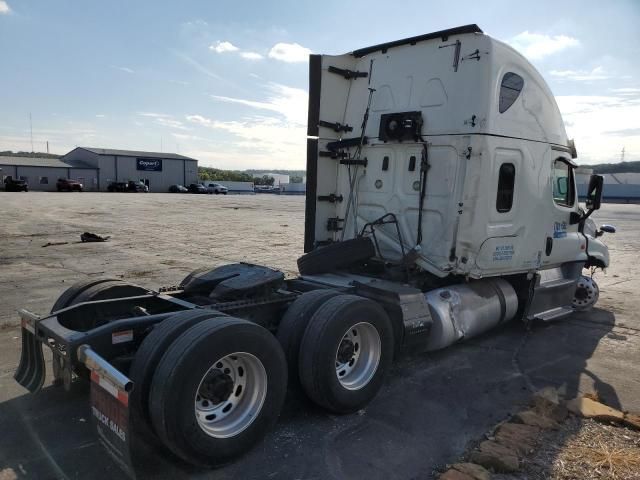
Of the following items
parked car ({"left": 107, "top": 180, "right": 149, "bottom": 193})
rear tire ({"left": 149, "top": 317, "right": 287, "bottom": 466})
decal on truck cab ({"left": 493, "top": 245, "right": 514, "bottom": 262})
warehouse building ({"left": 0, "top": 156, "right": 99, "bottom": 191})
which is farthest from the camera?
parked car ({"left": 107, "top": 180, "right": 149, "bottom": 193})

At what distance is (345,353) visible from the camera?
4.29 metres

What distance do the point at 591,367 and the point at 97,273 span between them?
871 centimetres

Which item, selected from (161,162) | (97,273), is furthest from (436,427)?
(161,162)

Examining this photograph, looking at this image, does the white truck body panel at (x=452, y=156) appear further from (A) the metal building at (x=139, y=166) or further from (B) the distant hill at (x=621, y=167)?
(B) the distant hill at (x=621, y=167)

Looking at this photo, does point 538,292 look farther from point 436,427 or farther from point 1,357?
point 1,357

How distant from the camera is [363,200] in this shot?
258 inches

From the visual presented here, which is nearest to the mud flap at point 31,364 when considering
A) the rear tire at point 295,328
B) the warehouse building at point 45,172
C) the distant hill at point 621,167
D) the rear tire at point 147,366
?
the rear tire at point 147,366

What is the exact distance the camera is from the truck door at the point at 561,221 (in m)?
6.50

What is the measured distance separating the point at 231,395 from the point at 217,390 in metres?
0.17

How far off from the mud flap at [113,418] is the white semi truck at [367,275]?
0.01 metres

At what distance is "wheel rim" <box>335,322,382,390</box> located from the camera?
4.27m

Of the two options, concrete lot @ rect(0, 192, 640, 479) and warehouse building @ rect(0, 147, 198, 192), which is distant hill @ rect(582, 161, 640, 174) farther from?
concrete lot @ rect(0, 192, 640, 479)

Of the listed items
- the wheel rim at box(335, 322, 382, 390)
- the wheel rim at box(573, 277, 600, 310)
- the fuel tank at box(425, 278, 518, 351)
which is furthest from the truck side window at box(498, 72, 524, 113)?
the wheel rim at box(573, 277, 600, 310)

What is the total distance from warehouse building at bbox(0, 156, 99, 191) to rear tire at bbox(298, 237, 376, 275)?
201 feet
